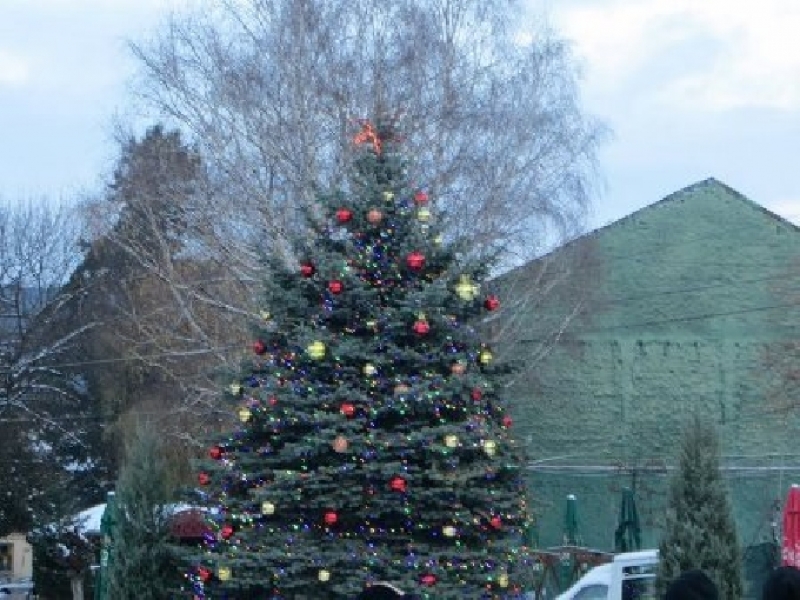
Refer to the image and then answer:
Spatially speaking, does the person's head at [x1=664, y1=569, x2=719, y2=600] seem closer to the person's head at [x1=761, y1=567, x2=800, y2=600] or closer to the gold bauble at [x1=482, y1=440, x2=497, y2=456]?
the person's head at [x1=761, y1=567, x2=800, y2=600]

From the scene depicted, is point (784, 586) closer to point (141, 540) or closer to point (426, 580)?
point (426, 580)

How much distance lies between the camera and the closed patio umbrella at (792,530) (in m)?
18.0

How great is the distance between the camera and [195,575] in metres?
17.5

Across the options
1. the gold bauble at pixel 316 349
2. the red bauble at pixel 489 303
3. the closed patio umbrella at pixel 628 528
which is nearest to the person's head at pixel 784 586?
the gold bauble at pixel 316 349

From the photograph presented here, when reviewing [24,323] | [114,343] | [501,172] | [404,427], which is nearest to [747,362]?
[501,172]

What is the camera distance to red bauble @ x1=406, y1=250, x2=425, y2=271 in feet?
52.1

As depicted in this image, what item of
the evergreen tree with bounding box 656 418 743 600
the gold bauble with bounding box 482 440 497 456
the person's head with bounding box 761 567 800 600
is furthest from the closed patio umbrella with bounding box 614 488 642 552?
the person's head with bounding box 761 567 800 600

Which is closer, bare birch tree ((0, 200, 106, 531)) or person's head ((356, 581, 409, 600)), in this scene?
person's head ((356, 581, 409, 600))

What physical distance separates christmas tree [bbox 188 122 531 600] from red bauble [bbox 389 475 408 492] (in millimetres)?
22

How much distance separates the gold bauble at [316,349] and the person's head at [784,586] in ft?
28.6

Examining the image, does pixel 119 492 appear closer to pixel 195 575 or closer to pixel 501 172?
pixel 195 575

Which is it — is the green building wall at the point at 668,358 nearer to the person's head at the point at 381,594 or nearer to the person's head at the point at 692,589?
the person's head at the point at 381,594

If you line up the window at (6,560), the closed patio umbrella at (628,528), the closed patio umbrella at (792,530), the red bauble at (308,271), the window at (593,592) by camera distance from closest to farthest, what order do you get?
the red bauble at (308,271) < the closed patio umbrella at (792,530) < the window at (593,592) < the closed patio umbrella at (628,528) < the window at (6,560)

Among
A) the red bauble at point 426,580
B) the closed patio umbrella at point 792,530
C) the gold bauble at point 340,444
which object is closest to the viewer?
the gold bauble at point 340,444
